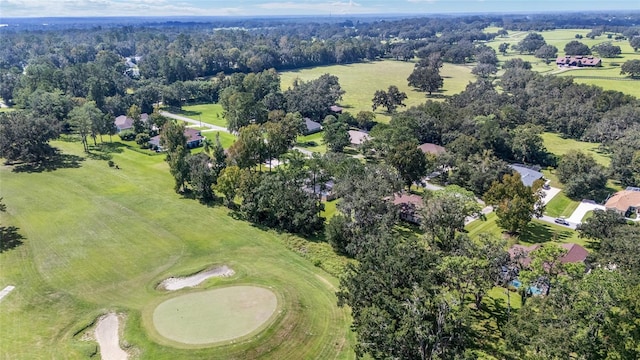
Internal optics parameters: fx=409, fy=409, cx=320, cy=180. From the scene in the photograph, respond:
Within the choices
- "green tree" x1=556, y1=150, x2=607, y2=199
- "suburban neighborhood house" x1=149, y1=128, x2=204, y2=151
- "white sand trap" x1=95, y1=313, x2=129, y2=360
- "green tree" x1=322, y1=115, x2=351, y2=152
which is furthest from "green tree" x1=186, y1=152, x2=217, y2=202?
"green tree" x1=556, y1=150, x2=607, y2=199

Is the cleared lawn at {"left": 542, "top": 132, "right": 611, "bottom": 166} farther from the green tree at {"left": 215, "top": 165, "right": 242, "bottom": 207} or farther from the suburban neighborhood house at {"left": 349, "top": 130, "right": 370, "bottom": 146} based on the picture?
the green tree at {"left": 215, "top": 165, "right": 242, "bottom": 207}

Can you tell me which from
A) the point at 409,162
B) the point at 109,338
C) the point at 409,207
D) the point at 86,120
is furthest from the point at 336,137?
the point at 109,338

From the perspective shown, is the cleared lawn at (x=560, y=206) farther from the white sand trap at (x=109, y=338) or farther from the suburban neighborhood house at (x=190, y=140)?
the suburban neighborhood house at (x=190, y=140)

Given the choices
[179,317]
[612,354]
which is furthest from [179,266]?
[612,354]

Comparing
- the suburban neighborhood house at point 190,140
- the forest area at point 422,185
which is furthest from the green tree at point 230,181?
the suburban neighborhood house at point 190,140

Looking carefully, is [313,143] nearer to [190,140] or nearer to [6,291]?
[190,140]
